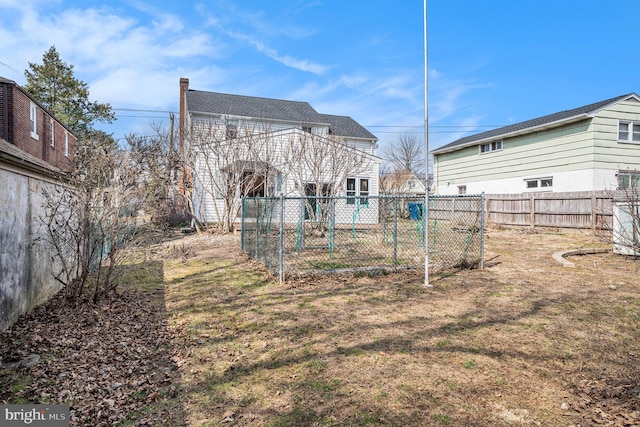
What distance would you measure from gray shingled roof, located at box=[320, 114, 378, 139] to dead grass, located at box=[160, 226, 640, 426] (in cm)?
2024

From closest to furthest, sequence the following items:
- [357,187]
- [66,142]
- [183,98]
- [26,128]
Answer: [26,128]
[357,187]
[66,142]
[183,98]

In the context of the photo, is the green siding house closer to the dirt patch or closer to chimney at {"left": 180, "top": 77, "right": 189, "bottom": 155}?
the dirt patch

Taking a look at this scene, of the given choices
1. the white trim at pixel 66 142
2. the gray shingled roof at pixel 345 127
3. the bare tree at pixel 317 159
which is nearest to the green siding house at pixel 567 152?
the bare tree at pixel 317 159

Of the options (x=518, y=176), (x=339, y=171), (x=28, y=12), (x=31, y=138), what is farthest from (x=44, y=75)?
(x=518, y=176)

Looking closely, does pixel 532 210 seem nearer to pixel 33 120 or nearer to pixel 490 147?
pixel 490 147

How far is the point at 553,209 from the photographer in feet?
46.9

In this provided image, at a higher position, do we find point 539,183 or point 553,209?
point 539,183

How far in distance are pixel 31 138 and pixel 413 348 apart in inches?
815

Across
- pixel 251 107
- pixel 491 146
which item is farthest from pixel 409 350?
pixel 251 107

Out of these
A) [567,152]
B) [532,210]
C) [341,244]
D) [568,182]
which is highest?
[567,152]

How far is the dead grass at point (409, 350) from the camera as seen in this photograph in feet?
8.94

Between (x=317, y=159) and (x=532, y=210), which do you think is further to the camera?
(x=317, y=159)

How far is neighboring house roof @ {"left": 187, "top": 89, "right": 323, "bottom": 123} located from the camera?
874 inches

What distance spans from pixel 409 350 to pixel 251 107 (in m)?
22.8
